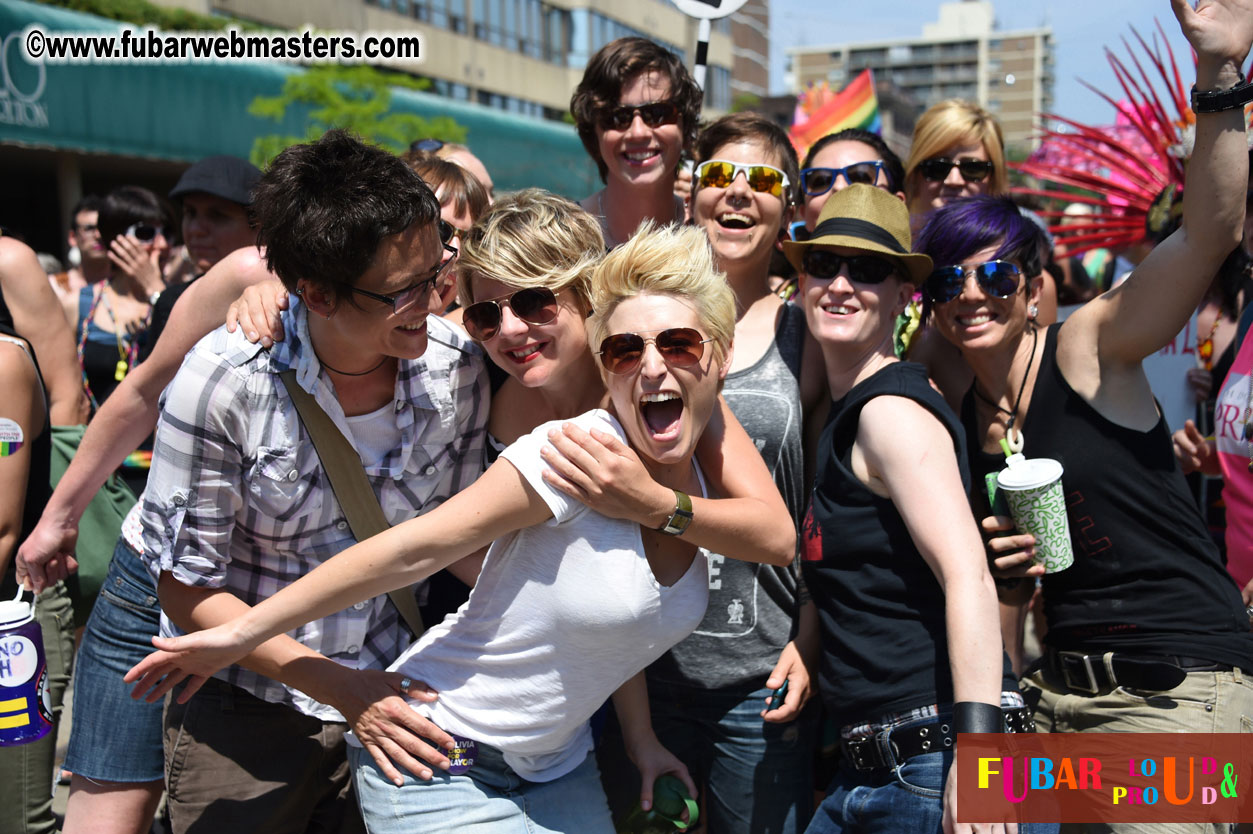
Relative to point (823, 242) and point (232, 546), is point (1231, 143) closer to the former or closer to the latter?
point (823, 242)

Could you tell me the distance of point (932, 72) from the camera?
165250 mm

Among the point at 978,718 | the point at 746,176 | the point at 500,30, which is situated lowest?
the point at 978,718

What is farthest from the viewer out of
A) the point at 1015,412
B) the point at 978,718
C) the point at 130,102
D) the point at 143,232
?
the point at 130,102

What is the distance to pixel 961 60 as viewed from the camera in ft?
534

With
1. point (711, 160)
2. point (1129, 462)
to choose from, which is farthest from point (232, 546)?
point (1129, 462)

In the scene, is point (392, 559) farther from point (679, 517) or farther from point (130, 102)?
point (130, 102)

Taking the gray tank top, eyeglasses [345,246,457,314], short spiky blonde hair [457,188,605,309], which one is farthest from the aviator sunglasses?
the gray tank top

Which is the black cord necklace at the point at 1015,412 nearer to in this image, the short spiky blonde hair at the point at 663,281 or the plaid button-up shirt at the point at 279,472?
the short spiky blonde hair at the point at 663,281

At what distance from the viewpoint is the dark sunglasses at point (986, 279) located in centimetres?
284

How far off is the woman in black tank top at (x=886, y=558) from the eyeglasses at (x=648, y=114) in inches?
42.7

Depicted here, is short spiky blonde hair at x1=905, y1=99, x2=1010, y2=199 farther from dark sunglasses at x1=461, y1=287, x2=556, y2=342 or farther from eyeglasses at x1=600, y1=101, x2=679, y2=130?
dark sunglasses at x1=461, y1=287, x2=556, y2=342

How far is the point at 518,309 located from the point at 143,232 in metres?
4.45

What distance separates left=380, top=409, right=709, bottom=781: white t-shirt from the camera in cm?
225

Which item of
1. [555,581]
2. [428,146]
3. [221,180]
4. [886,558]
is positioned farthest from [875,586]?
[221,180]
